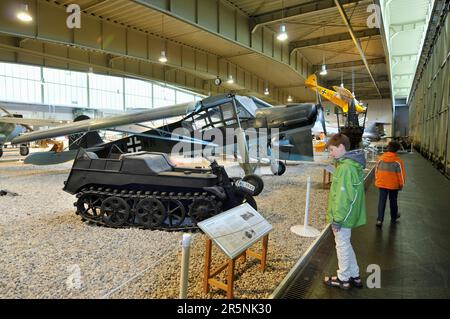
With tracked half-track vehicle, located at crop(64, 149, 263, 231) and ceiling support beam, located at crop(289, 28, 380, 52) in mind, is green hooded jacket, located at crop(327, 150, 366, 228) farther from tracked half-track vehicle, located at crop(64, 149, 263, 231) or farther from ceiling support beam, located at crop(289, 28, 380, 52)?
ceiling support beam, located at crop(289, 28, 380, 52)

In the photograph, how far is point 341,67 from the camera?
22359 mm

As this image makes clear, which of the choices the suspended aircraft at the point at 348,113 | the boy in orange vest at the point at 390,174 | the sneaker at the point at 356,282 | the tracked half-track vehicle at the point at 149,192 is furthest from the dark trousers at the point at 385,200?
the suspended aircraft at the point at 348,113

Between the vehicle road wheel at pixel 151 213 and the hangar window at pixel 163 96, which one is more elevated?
the hangar window at pixel 163 96

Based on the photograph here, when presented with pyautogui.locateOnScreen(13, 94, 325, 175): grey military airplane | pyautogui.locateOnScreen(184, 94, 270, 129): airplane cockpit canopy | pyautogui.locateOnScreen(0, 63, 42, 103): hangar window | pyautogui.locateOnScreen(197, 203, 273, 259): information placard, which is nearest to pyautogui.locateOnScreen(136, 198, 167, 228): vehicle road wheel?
pyautogui.locateOnScreen(197, 203, 273, 259): information placard

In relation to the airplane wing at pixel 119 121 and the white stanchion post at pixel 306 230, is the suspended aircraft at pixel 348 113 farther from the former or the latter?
the white stanchion post at pixel 306 230

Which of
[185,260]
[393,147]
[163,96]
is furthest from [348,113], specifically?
[163,96]

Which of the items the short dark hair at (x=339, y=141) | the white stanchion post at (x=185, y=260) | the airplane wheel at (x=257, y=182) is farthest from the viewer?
the airplane wheel at (x=257, y=182)

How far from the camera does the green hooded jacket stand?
9.24 feet

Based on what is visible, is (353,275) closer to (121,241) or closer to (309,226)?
(309,226)

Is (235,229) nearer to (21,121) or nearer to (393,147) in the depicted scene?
(393,147)

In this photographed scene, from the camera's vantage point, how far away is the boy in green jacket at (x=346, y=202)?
282cm

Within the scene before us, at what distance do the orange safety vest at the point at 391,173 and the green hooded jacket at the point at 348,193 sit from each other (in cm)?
244

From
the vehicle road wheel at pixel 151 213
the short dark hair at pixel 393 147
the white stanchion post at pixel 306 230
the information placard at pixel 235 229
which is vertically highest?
the short dark hair at pixel 393 147
